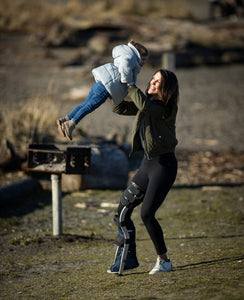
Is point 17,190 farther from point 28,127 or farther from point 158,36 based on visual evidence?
point 158,36

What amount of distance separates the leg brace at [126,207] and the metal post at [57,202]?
153 centimetres

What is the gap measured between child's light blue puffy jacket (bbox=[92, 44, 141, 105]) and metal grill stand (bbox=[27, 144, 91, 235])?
4.58 feet

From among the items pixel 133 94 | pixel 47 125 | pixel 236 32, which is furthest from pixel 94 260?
pixel 236 32

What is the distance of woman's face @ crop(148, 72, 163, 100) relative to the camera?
4008 millimetres

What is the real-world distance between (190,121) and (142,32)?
7.37 m

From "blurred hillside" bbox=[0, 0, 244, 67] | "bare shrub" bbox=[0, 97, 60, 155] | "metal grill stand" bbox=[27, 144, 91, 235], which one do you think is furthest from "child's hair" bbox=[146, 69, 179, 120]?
"blurred hillside" bbox=[0, 0, 244, 67]

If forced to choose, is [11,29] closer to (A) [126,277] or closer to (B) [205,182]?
(B) [205,182]

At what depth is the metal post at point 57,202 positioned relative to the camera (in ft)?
18.6

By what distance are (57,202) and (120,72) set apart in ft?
7.70

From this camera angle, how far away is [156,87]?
13.3 ft

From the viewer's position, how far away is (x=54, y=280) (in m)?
4.61

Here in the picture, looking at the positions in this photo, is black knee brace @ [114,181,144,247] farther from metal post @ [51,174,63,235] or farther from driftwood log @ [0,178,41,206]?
driftwood log @ [0,178,41,206]

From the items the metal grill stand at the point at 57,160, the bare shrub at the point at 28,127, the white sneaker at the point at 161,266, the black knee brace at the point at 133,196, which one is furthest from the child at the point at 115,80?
the bare shrub at the point at 28,127

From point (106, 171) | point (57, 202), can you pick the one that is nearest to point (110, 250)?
point (57, 202)
